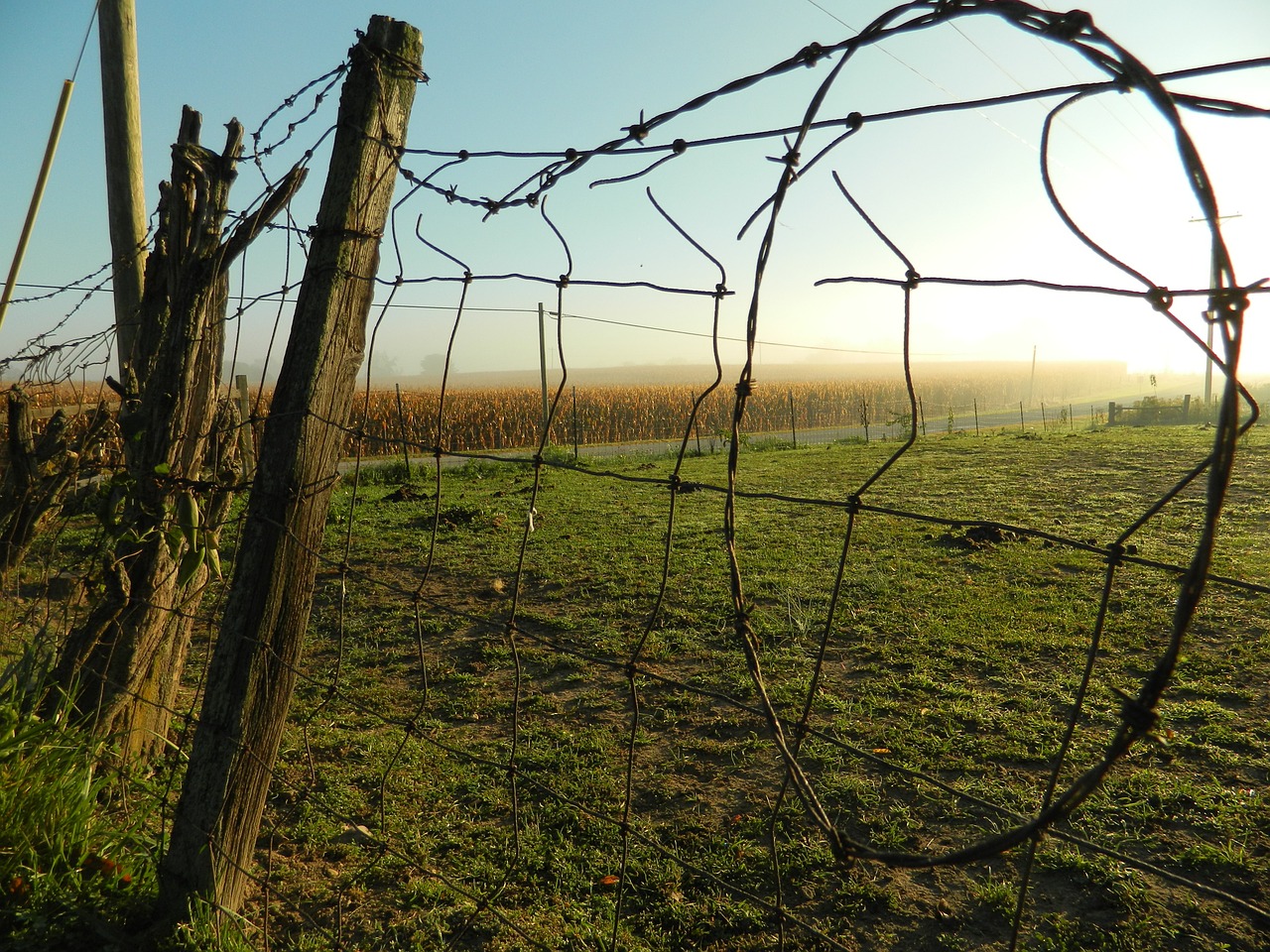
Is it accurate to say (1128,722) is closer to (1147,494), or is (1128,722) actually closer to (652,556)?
(652,556)

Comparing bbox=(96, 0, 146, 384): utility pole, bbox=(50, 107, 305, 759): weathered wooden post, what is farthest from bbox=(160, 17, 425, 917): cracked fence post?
bbox=(96, 0, 146, 384): utility pole

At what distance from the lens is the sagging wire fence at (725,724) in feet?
3.70

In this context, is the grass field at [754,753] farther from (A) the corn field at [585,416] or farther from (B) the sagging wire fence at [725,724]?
(A) the corn field at [585,416]

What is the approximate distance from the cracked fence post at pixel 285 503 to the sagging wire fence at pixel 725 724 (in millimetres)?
48

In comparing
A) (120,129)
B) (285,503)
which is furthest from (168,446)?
(120,129)

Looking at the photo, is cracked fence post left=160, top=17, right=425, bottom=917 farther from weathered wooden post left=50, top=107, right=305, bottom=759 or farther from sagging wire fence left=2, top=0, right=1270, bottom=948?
weathered wooden post left=50, top=107, right=305, bottom=759

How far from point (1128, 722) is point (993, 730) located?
268cm

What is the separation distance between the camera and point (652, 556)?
6.15 meters

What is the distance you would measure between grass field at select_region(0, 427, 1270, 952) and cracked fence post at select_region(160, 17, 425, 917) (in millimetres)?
145

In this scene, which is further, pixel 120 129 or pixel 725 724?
pixel 120 129

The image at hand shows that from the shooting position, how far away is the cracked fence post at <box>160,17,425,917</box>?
1.84m

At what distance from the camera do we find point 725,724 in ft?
11.1

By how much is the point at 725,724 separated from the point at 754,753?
26 centimetres

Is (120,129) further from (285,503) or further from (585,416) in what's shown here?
(585,416)
